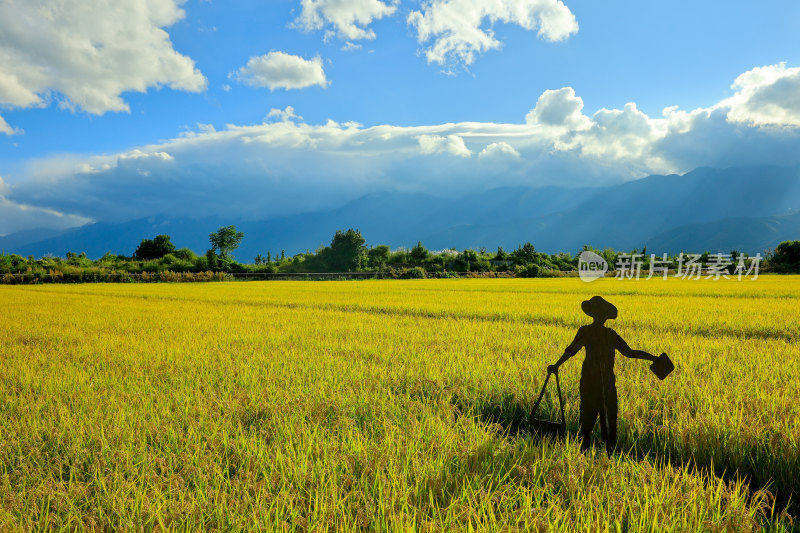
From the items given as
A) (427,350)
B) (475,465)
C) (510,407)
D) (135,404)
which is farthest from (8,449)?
(427,350)

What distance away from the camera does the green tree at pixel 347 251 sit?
151ft

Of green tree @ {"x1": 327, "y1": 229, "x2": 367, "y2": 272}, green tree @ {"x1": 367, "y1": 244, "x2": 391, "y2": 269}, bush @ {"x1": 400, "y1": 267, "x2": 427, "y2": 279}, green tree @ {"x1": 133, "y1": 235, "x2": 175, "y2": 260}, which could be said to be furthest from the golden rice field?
green tree @ {"x1": 133, "y1": 235, "x2": 175, "y2": 260}

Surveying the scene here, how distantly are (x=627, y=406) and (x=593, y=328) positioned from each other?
4.04ft

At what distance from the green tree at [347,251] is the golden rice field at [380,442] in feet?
134

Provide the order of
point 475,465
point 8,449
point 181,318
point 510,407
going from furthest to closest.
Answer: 1. point 181,318
2. point 510,407
3. point 8,449
4. point 475,465

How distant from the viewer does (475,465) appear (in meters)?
2.12

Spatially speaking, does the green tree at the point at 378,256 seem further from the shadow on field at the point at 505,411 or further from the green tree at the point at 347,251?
the shadow on field at the point at 505,411

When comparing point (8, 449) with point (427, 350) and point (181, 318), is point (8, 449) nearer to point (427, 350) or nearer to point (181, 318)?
point (427, 350)

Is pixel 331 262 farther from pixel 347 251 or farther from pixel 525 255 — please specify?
pixel 525 255

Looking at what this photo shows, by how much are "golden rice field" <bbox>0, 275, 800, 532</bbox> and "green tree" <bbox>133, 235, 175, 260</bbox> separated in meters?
56.0

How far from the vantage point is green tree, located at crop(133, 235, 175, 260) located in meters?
54.6

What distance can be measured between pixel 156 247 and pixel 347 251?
2792 centimetres

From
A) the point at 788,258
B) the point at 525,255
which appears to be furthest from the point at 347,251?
the point at 788,258

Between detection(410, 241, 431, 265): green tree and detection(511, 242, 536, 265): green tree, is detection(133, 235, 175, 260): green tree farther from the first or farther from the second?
detection(511, 242, 536, 265): green tree
